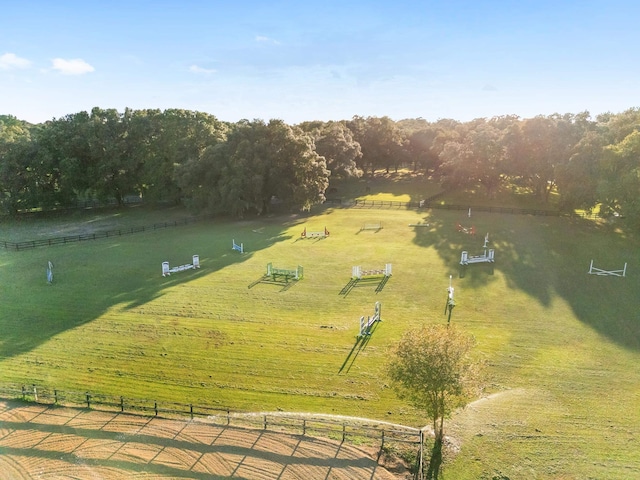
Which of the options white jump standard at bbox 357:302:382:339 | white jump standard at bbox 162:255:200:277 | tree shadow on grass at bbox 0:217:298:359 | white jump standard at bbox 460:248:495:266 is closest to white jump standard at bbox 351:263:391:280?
white jump standard at bbox 357:302:382:339

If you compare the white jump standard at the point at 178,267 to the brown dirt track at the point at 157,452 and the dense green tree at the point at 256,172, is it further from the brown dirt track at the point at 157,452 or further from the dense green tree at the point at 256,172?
the dense green tree at the point at 256,172

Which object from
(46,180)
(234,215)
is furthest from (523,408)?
(46,180)

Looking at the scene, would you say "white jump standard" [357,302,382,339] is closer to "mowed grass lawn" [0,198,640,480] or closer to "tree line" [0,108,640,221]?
"mowed grass lawn" [0,198,640,480]

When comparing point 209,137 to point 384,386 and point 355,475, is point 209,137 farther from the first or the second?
point 355,475

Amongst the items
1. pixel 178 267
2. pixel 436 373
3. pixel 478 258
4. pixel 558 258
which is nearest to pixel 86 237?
pixel 178 267

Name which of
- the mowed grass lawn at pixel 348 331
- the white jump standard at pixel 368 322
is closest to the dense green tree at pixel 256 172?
the mowed grass lawn at pixel 348 331

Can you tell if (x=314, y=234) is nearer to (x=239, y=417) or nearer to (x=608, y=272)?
(x=608, y=272)
